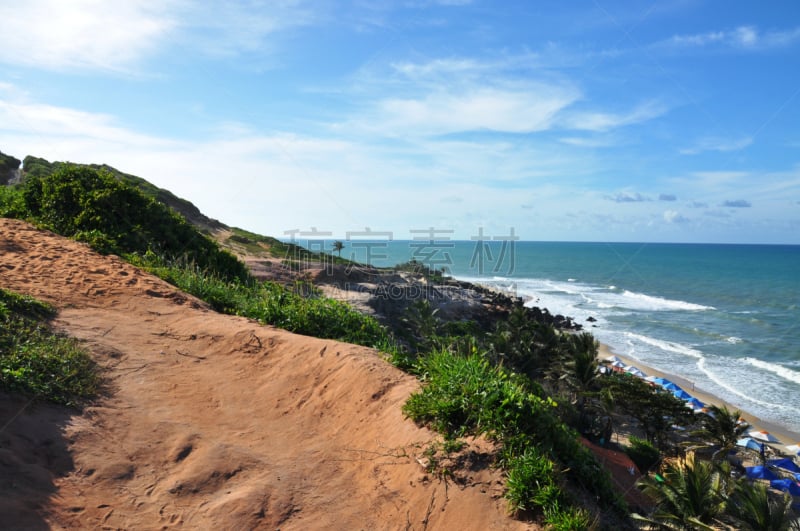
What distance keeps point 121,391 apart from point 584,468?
504 centimetres

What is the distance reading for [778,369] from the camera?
1236 inches

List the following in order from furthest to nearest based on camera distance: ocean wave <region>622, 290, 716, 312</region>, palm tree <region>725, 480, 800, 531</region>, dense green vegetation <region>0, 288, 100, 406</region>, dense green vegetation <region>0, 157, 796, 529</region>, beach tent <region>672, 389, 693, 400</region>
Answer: ocean wave <region>622, 290, 716, 312</region>
beach tent <region>672, 389, 693, 400</region>
palm tree <region>725, 480, 800, 531</region>
dense green vegetation <region>0, 288, 100, 406</region>
dense green vegetation <region>0, 157, 796, 529</region>

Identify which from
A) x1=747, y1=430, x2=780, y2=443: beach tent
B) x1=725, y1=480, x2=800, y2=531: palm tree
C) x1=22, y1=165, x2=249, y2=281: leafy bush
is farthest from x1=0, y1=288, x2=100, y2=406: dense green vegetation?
x1=747, y1=430, x2=780, y2=443: beach tent

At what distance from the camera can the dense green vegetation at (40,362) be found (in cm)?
516

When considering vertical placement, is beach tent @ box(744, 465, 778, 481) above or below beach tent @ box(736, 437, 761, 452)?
below

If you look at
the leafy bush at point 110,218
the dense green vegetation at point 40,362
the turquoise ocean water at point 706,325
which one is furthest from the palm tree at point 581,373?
the dense green vegetation at point 40,362

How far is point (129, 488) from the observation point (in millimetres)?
4336

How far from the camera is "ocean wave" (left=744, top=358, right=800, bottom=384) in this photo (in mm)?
29750

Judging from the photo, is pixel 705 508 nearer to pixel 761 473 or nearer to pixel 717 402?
pixel 761 473

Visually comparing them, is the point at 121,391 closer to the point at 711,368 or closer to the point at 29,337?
the point at 29,337

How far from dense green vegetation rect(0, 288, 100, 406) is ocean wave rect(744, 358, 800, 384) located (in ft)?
116

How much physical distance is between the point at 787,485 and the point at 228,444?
2014 cm

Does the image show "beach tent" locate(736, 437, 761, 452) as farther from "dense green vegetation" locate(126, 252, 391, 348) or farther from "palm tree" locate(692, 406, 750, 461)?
"dense green vegetation" locate(126, 252, 391, 348)

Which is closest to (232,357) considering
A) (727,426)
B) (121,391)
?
(121,391)
